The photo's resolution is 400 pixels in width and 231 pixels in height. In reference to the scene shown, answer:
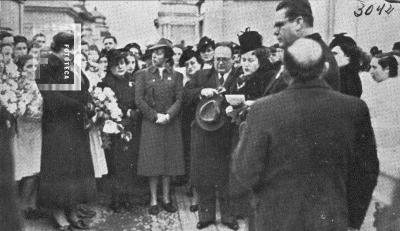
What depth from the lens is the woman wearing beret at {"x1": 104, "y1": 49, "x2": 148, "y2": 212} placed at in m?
5.84

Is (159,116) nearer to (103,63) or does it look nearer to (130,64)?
(130,64)

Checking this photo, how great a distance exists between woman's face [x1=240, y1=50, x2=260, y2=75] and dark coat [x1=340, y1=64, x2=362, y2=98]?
0.73 metres

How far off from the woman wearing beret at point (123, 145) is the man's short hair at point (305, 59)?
345 cm

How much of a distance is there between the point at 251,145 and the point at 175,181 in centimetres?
398

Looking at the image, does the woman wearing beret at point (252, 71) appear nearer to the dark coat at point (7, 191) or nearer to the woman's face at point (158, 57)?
the woman's face at point (158, 57)

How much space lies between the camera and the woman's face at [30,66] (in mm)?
5186

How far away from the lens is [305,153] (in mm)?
2555

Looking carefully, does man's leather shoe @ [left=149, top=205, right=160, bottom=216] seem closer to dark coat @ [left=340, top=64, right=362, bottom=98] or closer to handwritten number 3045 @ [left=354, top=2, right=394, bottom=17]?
dark coat @ [left=340, top=64, right=362, bottom=98]

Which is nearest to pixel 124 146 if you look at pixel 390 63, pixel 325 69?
pixel 390 63

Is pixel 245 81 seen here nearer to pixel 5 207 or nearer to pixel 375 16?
pixel 375 16

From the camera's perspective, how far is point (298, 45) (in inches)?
99.9

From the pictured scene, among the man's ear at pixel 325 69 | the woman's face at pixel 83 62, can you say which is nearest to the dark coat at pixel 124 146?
the woman's face at pixel 83 62

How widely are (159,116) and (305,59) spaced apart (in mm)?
3237

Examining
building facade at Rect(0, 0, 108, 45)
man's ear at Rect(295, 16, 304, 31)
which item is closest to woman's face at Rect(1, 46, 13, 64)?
building facade at Rect(0, 0, 108, 45)
